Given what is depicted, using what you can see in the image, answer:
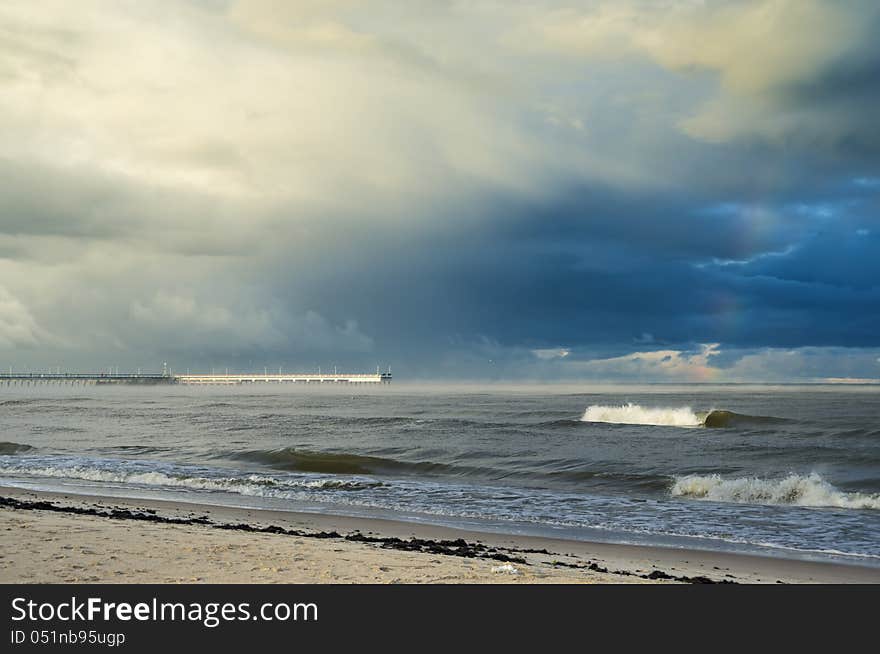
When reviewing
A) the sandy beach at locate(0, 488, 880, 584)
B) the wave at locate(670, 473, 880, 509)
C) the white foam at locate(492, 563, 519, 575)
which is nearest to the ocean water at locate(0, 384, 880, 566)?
the wave at locate(670, 473, 880, 509)

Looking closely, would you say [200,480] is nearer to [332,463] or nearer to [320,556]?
[332,463]

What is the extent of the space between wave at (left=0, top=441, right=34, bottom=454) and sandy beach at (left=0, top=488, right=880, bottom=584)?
22767 mm

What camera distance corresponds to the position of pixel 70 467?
29.5 meters

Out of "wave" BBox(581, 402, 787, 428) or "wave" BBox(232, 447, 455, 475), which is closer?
"wave" BBox(232, 447, 455, 475)

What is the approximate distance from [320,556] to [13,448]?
3399cm

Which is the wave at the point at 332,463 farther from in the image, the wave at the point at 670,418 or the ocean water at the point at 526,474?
the wave at the point at 670,418

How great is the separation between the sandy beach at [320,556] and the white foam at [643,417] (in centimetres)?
4704

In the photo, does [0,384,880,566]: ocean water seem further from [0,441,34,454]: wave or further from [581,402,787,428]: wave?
[581,402,787,428]: wave

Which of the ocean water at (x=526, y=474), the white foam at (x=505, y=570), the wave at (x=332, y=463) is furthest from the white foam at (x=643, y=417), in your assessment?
the white foam at (x=505, y=570)

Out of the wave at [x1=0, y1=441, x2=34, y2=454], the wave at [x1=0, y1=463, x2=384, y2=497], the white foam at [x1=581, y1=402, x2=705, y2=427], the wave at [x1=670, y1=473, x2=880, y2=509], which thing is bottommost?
the wave at [x1=670, y1=473, x2=880, y2=509]

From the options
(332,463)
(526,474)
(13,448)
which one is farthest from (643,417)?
(13,448)

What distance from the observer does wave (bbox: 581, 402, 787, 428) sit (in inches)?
2293

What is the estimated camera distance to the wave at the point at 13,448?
3734cm
